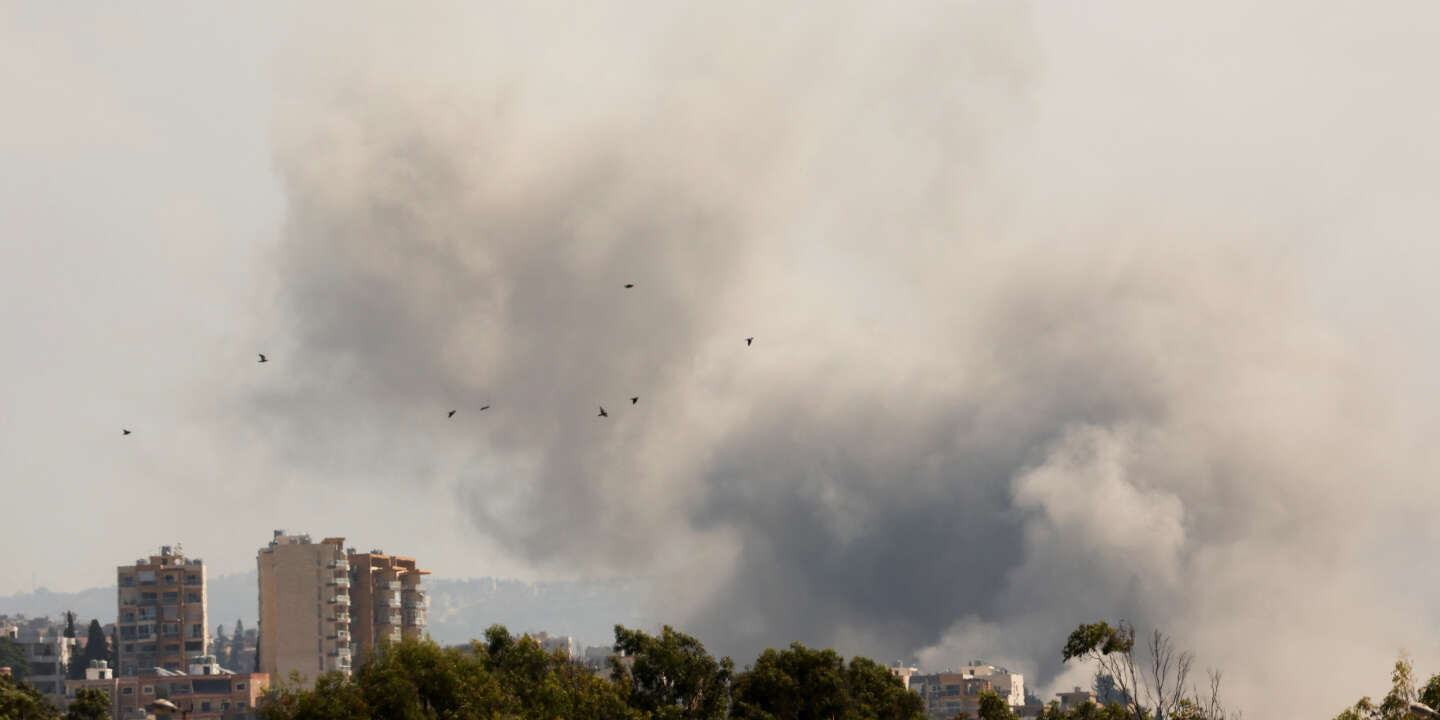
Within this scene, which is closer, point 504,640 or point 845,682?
point 845,682

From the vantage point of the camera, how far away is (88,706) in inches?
3890

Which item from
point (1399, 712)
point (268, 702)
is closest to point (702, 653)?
point (268, 702)

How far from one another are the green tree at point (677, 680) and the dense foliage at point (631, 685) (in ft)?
0.16

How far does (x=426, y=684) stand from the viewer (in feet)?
237

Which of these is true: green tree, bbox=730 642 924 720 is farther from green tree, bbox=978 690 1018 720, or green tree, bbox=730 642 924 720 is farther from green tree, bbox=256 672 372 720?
green tree, bbox=256 672 372 720

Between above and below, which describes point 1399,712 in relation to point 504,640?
below

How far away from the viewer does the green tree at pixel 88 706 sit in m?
97.2

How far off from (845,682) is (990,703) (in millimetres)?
7038

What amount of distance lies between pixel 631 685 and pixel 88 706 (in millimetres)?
35037

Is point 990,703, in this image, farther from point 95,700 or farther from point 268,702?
point 95,700

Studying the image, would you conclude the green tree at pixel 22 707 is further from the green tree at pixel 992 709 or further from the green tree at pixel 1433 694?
the green tree at pixel 1433 694

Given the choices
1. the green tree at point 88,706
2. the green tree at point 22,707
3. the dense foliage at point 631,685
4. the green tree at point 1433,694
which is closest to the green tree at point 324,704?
the dense foliage at point 631,685

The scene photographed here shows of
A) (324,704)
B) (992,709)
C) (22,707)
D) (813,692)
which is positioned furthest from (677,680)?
(22,707)

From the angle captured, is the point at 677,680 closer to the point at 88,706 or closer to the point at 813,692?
the point at 813,692
